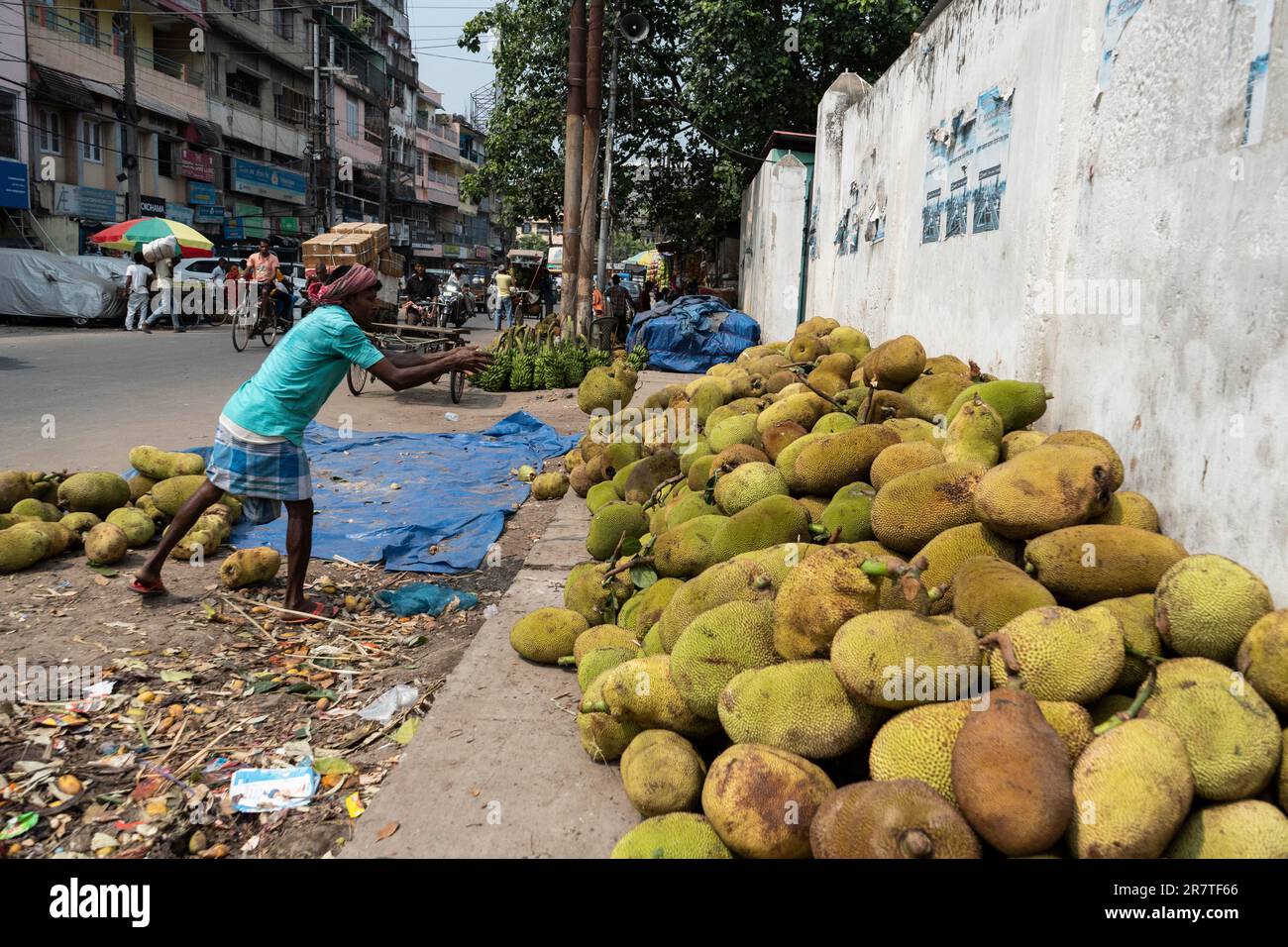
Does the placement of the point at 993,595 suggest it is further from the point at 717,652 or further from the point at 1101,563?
the point at 717,652

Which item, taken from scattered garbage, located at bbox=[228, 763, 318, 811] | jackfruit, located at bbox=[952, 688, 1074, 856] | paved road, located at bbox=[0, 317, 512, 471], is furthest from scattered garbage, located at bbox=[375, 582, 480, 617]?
paved road, located at bbox=[0, 317, 512, 471]

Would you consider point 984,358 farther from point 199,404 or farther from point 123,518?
point 199,404

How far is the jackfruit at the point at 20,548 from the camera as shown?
443cm

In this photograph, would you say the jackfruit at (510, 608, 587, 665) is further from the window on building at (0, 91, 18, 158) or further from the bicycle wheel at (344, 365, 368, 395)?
the window on building at (0, 91, 18, 158)

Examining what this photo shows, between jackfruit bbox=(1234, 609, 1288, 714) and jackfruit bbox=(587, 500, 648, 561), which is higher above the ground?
jackfruit bbox=(1234, 609, 1288, 714)

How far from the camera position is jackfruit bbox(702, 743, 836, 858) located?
6.45 feet

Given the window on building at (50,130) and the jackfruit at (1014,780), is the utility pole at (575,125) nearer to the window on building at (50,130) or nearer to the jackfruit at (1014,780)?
the jackfruit at (1014,780)

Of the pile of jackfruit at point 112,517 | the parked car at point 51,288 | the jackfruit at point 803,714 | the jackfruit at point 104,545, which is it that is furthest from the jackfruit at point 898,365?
the parked car at point 51,288

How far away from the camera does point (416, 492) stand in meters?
6.59

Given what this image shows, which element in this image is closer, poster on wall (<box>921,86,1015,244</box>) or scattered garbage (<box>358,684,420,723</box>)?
scattered garbage (<box>358,684,420,723</box>)

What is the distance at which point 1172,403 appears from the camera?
117 inches

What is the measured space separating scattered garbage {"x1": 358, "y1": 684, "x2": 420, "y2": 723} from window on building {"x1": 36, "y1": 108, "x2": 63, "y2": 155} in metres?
26.1

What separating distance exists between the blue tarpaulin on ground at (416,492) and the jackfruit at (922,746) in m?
3.47
